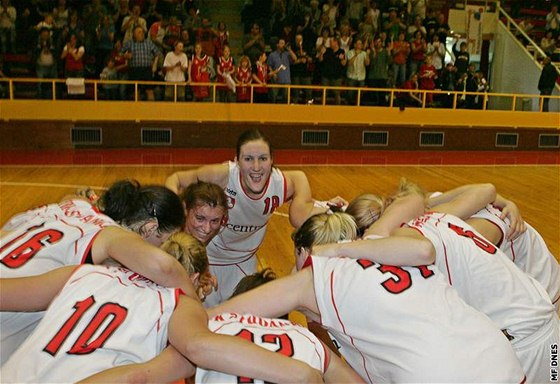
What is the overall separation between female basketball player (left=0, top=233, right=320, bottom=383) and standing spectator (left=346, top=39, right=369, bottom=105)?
12238 mm

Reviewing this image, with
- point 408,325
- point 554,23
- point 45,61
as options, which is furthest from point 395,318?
point 554,23

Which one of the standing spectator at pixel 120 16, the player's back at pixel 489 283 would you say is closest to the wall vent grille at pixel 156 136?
the standing spectator at pixel 120 16

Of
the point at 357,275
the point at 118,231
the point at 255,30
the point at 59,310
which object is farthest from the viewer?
the point at 255,30

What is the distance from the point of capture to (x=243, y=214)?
4.41 metres

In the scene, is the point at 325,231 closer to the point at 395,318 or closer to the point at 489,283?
the point at 395,318

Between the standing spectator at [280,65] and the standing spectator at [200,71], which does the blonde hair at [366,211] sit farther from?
the standing spectator at [280,65]

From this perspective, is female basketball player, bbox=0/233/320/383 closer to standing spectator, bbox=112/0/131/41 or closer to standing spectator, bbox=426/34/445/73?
standing spectator, bbox=112/0/131/41

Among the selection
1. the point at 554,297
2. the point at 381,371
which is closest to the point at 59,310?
the point at 381,371

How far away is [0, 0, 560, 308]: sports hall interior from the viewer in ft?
31.4

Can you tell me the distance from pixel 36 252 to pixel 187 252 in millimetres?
622

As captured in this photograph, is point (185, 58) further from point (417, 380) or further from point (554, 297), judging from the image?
point (417, 380)

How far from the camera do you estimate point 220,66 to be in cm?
1262

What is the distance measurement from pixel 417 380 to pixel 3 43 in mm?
13662

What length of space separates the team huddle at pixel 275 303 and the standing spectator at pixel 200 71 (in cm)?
993
